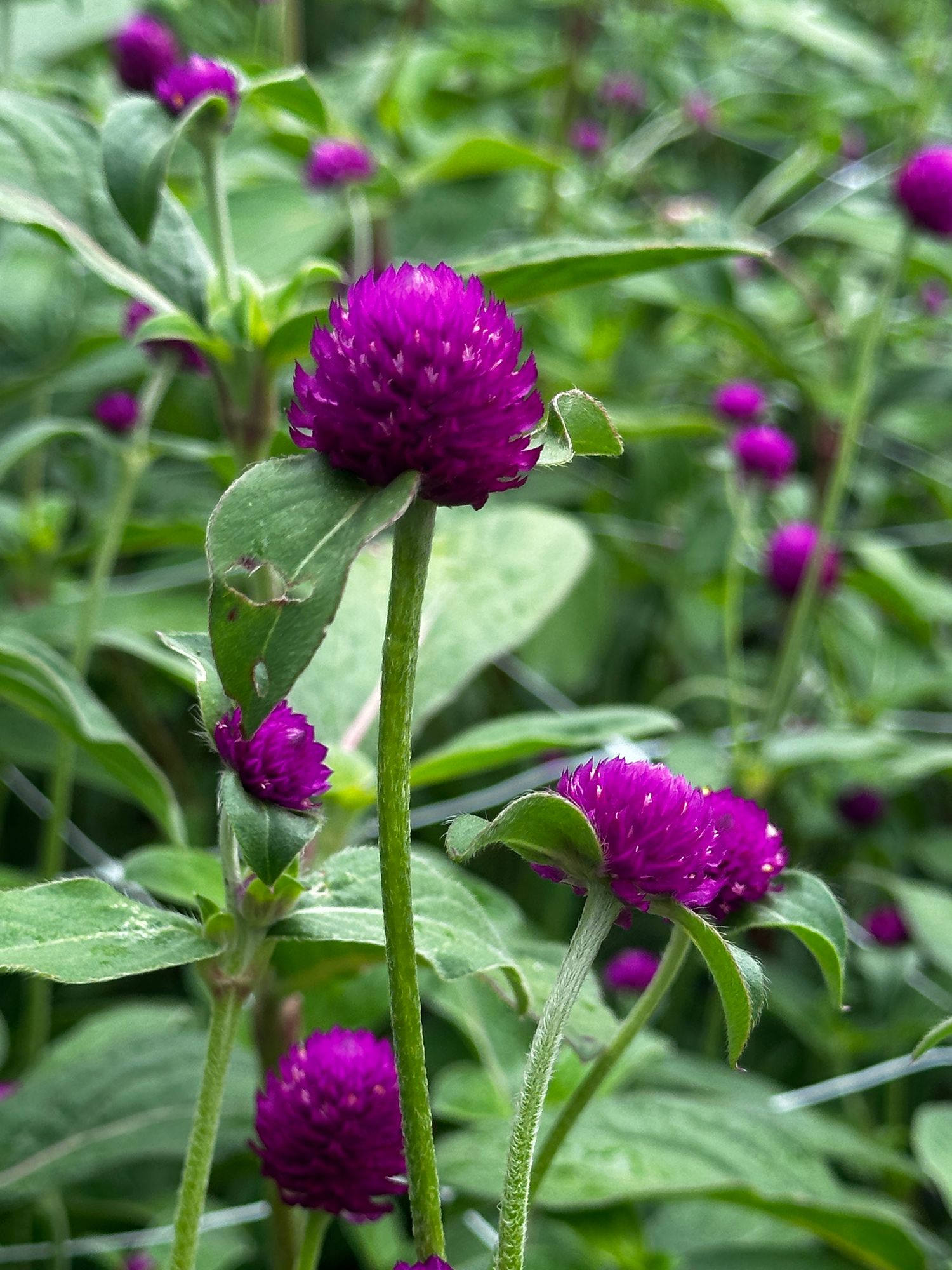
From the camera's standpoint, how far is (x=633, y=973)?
0.99 meters

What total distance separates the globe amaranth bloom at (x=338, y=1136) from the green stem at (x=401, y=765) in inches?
4.3

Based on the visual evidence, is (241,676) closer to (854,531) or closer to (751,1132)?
(751,1132)

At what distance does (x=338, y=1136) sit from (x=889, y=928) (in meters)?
0.85

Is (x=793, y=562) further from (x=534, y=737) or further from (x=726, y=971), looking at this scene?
(x=726, y=971)

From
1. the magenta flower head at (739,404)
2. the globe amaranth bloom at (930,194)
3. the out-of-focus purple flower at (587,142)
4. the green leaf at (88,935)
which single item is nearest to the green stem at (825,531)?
the globe amaranth bloom at (930,194)

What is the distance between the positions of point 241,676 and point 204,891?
0.31m

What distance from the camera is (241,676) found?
0.33 metres

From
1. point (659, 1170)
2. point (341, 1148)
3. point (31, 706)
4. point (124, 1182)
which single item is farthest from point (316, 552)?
point (124, 1182)

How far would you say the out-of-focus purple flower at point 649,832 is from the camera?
1.20 feet

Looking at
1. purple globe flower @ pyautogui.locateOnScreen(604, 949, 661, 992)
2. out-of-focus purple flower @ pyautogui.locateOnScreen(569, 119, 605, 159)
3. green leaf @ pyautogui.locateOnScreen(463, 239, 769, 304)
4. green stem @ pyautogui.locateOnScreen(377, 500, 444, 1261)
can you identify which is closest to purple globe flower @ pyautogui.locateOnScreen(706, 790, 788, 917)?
green stem @ pyautogui.locateOnScreen(377, 500, 444, 1261)

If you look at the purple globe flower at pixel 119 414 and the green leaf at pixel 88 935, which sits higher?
the green leaf at pixel 88 935

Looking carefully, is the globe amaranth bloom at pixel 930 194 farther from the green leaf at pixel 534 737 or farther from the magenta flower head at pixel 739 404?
the green leaf at pixel 534 737

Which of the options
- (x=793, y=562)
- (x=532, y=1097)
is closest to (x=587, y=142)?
(x=793, y=562)

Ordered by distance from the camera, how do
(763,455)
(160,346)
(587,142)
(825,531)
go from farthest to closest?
(587,142)
(763,455)
(825,531)
(160,346)
